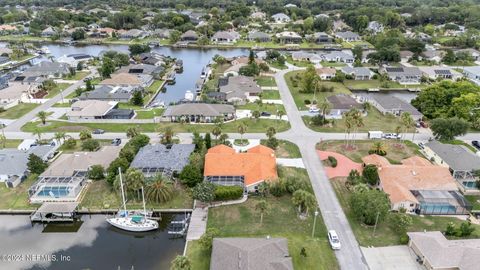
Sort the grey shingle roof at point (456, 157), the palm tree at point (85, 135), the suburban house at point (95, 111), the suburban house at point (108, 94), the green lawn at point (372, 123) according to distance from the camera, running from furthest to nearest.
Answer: the suburban house at point (108, 94) → the suburban house at point (95, 111) → the green lawn at point (372, 123) → the palm tree at point (85, 135) → the grey shingle roof at point (456, 157)

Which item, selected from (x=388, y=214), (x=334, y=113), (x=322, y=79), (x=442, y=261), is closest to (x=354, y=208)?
(x=388, y=214)

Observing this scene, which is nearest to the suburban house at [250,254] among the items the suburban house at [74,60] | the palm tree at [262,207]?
the palm tree at [262,207]

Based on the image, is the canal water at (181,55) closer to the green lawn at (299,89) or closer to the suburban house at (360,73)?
the green lawn at (299,89)

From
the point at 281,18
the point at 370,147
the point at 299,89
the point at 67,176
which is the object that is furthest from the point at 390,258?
the point at 281,18

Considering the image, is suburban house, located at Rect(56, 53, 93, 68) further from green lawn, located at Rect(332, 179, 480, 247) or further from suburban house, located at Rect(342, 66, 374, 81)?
green lawn, located at Rect(332, 179, 480, 247)

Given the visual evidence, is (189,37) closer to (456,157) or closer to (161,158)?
(161,158)

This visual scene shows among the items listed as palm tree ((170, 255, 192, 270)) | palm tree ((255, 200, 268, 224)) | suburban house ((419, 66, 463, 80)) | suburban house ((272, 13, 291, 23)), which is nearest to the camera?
palm tree ((170, 255, 192, 270))

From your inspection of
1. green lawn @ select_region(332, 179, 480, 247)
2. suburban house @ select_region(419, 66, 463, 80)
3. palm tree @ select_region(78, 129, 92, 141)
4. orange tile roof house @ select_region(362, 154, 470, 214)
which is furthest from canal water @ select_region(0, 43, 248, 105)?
suburban house @ select_region(419, 66, 463, 80)
